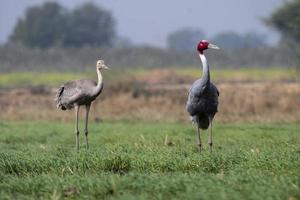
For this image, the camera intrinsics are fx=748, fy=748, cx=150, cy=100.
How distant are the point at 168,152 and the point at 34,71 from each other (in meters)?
54.7

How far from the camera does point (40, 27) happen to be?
113 m

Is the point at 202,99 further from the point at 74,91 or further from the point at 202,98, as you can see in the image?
the point at 74,91

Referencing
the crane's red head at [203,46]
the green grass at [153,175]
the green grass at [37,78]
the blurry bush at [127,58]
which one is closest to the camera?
the green grass at [153,175]

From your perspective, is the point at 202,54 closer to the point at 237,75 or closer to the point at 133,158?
the point at 133,158

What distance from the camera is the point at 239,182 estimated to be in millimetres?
9062

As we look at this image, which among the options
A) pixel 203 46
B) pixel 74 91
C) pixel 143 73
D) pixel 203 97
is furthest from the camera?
pixel 143 73

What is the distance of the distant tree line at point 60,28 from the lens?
112m

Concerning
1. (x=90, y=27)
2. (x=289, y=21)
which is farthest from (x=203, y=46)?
(x=90, y=27)

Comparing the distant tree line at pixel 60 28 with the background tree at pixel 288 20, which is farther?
the distant tree line at pixel 60 28

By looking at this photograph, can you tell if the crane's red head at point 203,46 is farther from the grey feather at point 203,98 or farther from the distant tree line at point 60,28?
the distant tree line at point 60,28

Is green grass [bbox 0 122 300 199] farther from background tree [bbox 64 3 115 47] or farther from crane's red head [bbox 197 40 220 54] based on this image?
background tree [bbox 64 3 115 47]

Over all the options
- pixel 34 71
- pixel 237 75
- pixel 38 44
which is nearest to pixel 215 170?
pixel 237 75

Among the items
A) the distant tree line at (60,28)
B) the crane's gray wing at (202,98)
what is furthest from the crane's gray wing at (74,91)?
the distant tree line at (60,28)

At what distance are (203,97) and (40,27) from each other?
100 meters
